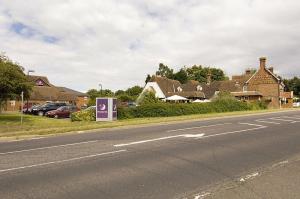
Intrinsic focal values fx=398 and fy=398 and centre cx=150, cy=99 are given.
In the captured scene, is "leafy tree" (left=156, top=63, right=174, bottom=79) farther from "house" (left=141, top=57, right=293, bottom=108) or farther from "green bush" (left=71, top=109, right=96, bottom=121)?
"green bush" (left=71, top=109, right=96, bottom=121)

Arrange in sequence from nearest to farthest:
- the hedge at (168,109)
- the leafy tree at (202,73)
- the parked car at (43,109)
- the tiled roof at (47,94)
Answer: the hedge at (168,109)
the parked car at (43,109)
the tiled roof at (47,94)
the leafy tree at (202,73)

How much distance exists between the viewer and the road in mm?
8742

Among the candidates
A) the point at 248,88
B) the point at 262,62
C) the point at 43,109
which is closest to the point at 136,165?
the point at 43,109

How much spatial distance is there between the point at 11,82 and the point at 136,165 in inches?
1016

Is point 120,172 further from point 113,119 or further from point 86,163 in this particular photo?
point 113,119

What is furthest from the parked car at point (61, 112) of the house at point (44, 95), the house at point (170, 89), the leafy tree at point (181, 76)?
the leafy tree at point (181, 76)

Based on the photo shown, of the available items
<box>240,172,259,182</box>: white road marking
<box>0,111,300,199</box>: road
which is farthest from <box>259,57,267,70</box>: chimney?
<box>240,172,259,182</box>: white road marking

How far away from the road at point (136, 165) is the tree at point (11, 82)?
65.5ft

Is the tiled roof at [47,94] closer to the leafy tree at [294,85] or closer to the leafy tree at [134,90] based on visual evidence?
the leafy tree at [134,90]

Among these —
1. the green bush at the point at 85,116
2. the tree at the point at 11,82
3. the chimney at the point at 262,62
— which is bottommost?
the green bush at the point at 85,116

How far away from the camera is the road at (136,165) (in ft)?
28.7

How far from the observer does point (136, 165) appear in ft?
38.0

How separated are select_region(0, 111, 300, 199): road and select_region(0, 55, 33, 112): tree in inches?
786

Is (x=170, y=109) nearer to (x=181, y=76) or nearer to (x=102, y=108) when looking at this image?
(x=102, y=108)
